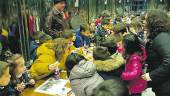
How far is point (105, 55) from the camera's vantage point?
303 cm

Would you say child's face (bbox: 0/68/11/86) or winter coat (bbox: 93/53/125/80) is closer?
child's face (bbox: 0/68/11/86)

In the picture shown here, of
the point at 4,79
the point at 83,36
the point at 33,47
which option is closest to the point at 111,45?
the point at 33,47

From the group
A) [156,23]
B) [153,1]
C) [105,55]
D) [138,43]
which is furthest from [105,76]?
[153,1]

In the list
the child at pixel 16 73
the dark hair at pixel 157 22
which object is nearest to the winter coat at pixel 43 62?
the child at pixel 16 73

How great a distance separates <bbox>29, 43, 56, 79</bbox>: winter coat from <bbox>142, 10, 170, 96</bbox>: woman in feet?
3.97

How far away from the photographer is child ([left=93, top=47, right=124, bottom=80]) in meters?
2.93

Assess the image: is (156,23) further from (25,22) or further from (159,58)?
(25,22)

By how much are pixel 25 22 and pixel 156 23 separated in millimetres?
2348

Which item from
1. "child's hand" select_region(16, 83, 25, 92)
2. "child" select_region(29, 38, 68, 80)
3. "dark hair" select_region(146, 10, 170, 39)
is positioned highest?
"dark hair" select_region(146, 10, 170, 39)

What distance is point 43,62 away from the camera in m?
3.67

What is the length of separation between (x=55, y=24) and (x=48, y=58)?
0.99 metres

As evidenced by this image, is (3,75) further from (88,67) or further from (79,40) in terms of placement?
(79,40)

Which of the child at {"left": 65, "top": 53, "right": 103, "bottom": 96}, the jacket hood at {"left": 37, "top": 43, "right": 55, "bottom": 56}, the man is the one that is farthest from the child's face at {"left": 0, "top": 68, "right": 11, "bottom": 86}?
the man

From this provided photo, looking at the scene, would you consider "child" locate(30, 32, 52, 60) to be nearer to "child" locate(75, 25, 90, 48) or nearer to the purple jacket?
"child" locate(75, 25, 90, 48)
